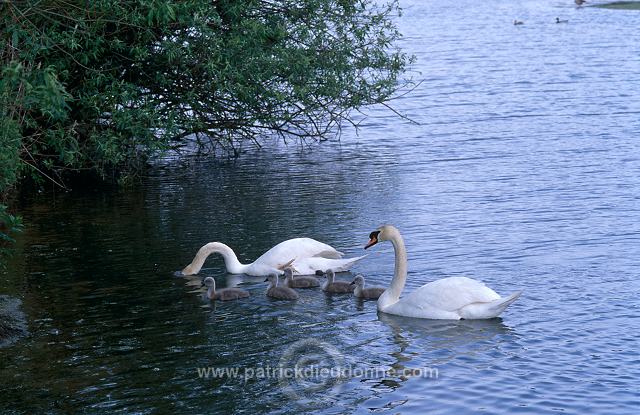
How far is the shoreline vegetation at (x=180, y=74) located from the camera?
65.8 feet

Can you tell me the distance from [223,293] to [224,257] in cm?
166

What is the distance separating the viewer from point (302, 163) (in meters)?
24.1

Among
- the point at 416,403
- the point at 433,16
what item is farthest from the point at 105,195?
the point at 433,16

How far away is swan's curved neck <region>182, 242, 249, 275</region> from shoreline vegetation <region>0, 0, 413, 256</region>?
453cm

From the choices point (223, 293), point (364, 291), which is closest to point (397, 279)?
point (364, 291)

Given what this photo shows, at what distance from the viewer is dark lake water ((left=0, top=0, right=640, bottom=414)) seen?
11.0m

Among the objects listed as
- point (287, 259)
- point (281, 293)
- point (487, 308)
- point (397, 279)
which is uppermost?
point (287, 259)

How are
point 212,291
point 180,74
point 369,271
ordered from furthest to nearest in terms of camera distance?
point 180,74
point 369,271
point 212,291

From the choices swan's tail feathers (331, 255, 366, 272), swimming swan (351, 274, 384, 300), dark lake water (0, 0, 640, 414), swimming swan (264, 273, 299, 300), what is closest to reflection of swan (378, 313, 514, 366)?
dark lake water (0, 0, 640, 414)

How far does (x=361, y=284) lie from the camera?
1448 cm

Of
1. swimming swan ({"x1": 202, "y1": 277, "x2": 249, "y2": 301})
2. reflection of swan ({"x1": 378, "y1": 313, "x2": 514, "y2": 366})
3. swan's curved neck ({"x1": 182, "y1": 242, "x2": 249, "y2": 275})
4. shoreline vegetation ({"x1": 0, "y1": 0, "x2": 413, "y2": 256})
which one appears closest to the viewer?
reflection of swan ({"x1": 378, "y1": 313, "x2": 514, "y2": 366})

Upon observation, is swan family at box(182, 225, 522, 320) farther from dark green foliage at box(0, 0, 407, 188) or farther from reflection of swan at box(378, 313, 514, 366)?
dark green foliage at box(0, 0, 407, 188)

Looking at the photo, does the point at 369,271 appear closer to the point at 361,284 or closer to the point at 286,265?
the point at 286,265

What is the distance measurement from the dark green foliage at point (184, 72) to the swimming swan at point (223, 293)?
5551 mm
